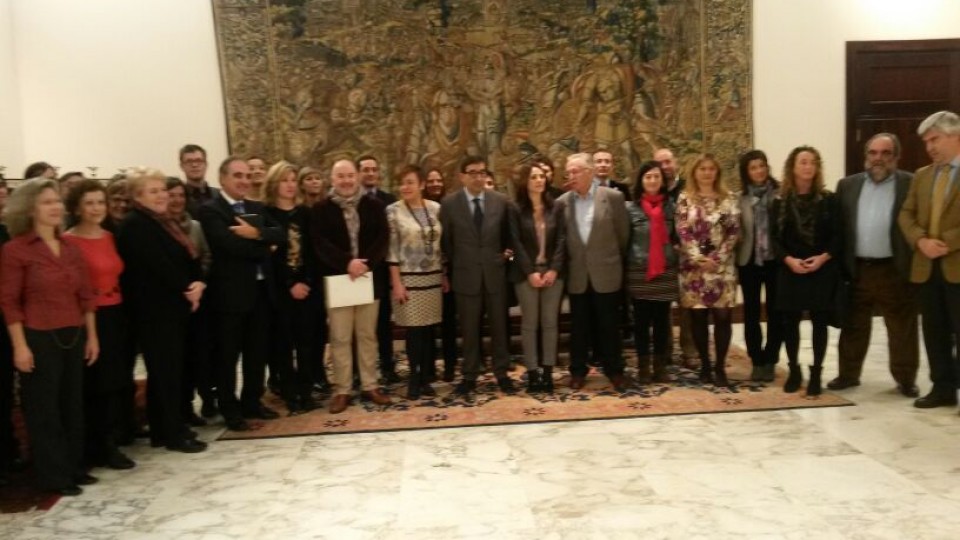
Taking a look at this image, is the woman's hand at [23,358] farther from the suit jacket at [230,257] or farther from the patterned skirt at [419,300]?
the patterned skirt at [419,300]

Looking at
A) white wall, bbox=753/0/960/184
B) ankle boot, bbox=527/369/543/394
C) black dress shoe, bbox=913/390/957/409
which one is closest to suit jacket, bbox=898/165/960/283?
black dress shoe, bbox=913/390/957/409

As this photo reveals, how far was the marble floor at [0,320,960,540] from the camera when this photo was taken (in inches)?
145

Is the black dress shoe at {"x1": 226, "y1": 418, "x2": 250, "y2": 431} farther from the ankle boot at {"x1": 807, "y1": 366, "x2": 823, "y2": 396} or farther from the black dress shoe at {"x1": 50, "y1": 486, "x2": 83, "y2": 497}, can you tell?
the ankle boot at {"x1": 807, "y1": 366, "x2": 823, "y2": 396}

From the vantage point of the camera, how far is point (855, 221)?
568 centimetres

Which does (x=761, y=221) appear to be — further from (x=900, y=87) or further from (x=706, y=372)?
(x=900, y=87)

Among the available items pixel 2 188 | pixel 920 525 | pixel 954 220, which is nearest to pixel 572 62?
pixel 954 220

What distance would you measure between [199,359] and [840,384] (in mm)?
4688

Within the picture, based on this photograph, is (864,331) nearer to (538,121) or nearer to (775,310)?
(775,310)

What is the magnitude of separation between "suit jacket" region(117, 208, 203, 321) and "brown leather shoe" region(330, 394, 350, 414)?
1385 millimetres

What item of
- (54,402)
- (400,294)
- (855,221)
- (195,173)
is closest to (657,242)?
(855,221)

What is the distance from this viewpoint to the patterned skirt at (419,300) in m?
5.88

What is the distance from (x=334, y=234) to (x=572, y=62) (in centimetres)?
454

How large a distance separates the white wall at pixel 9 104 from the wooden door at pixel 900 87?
31.7 ft

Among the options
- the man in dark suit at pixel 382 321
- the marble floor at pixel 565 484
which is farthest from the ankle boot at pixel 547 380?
the man in dark suit at pixel 382 321
